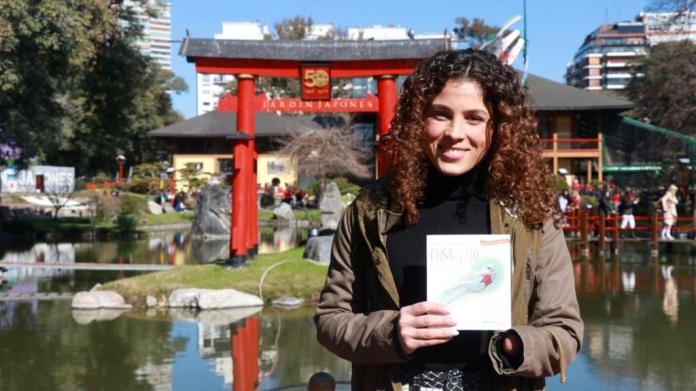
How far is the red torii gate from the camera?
1261 centimetres

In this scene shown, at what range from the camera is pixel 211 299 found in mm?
10984

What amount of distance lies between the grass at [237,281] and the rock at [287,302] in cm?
15

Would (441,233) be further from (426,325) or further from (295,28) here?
(295,28)

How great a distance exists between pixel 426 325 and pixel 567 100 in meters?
37.1

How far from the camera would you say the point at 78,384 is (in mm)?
7191

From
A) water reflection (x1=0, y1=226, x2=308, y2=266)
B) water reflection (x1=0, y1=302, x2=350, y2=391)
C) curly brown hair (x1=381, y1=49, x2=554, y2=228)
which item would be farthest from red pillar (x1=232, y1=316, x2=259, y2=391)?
water reflection (x1=0, y1=226, x2=308, y2=266)

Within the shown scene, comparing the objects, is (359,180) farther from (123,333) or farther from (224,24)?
(224,24)

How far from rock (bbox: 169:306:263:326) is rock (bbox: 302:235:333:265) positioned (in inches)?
78.1

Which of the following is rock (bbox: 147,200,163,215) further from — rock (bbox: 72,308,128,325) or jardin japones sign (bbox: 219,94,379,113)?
rock (bbox: 72,308,128,325)

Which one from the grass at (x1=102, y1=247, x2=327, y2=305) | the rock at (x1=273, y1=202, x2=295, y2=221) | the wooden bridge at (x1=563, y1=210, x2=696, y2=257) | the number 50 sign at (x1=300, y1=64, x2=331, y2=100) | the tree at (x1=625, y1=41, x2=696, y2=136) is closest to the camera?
the grass at (x1=102, y1=247, x2=327, y2=305)

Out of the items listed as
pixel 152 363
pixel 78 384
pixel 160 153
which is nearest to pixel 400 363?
pixel 78 384

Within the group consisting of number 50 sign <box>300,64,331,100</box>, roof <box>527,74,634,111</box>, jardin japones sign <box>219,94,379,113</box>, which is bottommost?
jardin japones sign <box>219,94,379,113</box>

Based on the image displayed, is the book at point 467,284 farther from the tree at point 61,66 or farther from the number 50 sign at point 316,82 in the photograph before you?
the tree at point 61,66

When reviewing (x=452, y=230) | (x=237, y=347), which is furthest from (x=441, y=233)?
(x=237, y=347)
